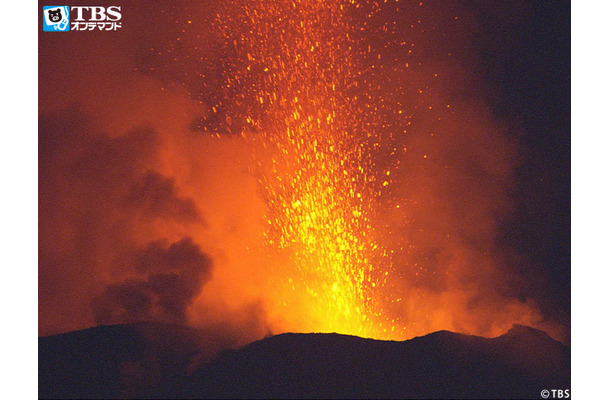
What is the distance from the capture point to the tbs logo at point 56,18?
13.5 feet

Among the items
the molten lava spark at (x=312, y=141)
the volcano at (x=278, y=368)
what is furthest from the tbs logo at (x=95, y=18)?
the volcano at (x=278, y=368)

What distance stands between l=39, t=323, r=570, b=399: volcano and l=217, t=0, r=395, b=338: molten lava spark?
25 centimetres

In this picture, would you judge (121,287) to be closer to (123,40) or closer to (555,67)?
(123,40)

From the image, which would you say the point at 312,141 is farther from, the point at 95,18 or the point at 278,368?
the point at 95,18

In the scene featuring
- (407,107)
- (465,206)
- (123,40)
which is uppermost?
(123,40)

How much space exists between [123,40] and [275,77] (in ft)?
3.40

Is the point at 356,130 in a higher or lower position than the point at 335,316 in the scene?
higher

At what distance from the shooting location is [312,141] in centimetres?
430

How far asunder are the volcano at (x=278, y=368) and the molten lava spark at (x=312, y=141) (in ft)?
0.82

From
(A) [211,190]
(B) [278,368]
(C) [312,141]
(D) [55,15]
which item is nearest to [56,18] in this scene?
(D) [55,15]

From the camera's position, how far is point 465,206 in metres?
4.18

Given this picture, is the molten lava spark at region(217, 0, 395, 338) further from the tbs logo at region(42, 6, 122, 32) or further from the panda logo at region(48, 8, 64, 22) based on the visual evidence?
the panda logo at region(48, 8, 64, 22)

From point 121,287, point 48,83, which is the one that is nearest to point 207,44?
point 48,83

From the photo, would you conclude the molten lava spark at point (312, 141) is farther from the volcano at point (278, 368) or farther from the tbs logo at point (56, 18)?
the tbs logo at point (56, 18)
